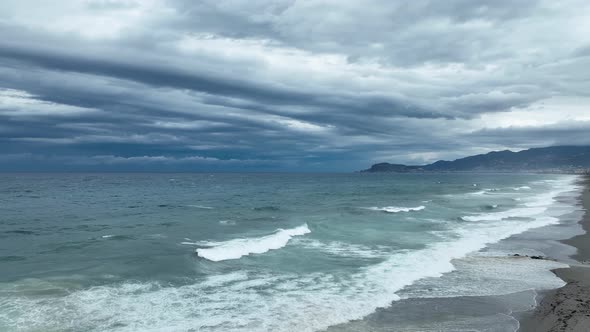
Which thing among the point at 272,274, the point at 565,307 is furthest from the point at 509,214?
the point at 272,274

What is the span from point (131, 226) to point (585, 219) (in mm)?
41206

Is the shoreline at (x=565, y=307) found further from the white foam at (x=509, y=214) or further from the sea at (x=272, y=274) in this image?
the white foam at (x=509, y=214)

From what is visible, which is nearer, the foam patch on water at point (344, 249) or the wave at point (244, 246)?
the wave at point (244, 246)

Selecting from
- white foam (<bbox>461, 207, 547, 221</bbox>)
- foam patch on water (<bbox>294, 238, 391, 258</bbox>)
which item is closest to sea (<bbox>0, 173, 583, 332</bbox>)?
foam patch on water (<bbox>294, 238, 391, 258</bbox>)

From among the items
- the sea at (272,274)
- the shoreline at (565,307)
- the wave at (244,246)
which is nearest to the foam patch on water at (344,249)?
the sea at (272,274)

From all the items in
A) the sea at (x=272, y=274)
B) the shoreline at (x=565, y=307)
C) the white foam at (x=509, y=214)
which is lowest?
the sea at (x=272, y=274)

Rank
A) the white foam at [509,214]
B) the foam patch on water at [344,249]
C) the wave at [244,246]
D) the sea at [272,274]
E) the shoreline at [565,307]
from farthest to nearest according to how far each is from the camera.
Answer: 1. the white foam at [509,214]
2. the foam patch on water at [344,249]
3. the wave at [244,246]
4. the sea at [272,274]
5. the shoreline at [565,307]

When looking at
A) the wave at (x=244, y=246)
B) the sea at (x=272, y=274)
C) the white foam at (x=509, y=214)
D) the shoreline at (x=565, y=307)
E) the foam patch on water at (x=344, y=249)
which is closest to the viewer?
the shoreline at (x=565, y=307)

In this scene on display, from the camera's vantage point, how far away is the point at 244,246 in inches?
1000

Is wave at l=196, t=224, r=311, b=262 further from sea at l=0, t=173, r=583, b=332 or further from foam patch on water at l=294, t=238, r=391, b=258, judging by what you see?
foam patch on water at l=294, t=238, r=391, b=258

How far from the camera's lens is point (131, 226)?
110 feet

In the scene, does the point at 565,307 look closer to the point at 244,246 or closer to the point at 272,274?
the point at 272,274

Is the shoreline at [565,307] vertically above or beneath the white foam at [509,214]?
beneath

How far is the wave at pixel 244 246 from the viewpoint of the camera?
22922 millimetres
